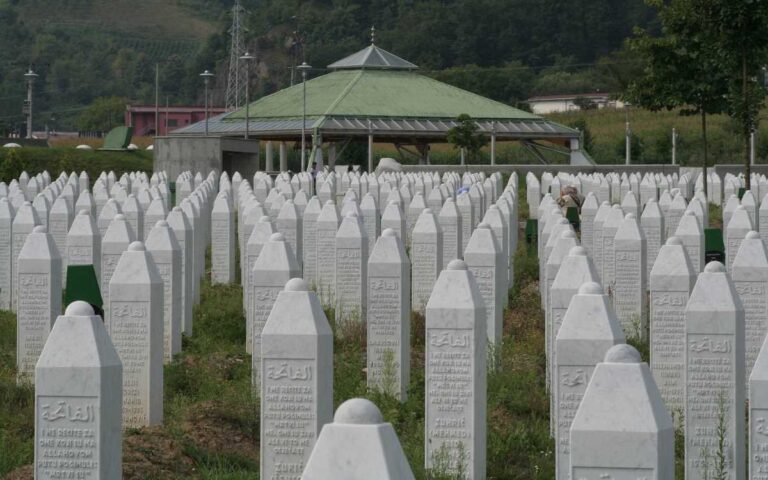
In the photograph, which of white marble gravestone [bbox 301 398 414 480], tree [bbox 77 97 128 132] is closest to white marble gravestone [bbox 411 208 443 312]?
white marble gravestone [bbox 301 398 414 480]

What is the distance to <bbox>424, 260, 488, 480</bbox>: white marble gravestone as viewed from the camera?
341 inches

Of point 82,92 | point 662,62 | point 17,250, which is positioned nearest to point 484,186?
point 662,62

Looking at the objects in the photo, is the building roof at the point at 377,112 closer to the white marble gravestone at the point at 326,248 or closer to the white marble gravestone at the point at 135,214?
the white marble gravestone at the point at 135,214

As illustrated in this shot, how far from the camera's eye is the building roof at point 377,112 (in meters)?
62.5

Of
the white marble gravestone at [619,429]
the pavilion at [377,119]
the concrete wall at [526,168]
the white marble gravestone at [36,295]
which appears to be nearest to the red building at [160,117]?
the pavilion at [377,119]

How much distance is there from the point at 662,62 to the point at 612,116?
71.6 metres

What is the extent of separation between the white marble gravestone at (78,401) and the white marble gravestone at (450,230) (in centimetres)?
988

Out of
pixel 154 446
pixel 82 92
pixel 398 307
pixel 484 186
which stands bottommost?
pixel 154 446

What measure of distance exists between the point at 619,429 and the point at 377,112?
196ft

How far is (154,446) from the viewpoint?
937 cm

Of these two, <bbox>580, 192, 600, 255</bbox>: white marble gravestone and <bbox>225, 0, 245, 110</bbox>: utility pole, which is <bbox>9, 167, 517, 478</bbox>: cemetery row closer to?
<bbox>580, 192, 600, 255</bbox>: white marble gravestone

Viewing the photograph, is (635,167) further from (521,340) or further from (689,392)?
(689,392)

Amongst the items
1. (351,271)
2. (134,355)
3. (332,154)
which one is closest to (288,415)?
(134,355)

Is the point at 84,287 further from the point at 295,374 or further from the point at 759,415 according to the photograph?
the point at 759,415
